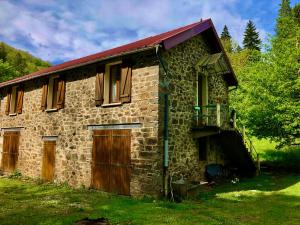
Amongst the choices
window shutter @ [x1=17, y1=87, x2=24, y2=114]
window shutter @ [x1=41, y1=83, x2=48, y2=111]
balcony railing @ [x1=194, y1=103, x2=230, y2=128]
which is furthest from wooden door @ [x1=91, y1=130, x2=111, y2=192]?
window shutter @ [x1=17, y1=87, x2=24, y2=114]

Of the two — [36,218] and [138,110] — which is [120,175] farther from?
[36,218]

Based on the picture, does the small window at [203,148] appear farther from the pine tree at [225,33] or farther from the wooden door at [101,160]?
the pine tree at [225,33]

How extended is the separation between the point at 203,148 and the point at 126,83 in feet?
16.4

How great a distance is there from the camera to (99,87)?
12.6m

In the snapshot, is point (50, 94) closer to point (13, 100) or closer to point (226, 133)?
point (13, 100)

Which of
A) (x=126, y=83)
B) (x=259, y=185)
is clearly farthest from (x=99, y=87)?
(x=259, y=185)

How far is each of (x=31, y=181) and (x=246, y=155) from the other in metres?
11.4

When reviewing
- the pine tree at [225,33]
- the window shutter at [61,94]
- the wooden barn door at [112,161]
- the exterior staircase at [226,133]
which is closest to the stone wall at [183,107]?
the exterior staircase at [226,133]

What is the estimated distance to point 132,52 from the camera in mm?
10734

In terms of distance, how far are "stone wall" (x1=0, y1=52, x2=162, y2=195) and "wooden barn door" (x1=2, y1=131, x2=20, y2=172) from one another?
521mm

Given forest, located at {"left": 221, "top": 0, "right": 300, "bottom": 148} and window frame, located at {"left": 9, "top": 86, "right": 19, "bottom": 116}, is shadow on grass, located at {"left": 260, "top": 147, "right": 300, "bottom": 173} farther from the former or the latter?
window frame, located at {"left": 9, "top": 86, "right": 19, "bottom": 116}

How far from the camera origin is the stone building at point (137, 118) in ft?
35.0

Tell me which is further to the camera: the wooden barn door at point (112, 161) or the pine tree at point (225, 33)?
the pine tree at point (225, 33)

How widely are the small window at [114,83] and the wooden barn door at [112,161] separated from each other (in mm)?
1499
